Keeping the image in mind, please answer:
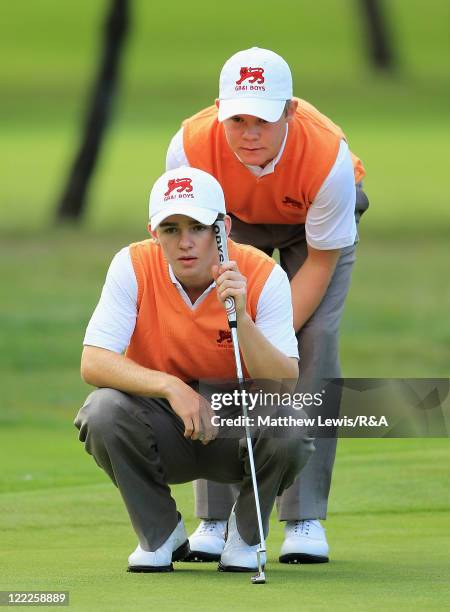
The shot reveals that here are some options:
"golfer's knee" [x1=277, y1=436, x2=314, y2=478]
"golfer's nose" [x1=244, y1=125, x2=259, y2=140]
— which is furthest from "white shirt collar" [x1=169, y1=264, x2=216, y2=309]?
"golfer's nose" [x1=244, y1=125, x2=259, y2=140]

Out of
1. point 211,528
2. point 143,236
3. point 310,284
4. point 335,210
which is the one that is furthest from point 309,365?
point 143,236

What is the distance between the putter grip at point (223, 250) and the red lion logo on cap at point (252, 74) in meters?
0.72

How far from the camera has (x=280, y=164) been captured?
222 inches

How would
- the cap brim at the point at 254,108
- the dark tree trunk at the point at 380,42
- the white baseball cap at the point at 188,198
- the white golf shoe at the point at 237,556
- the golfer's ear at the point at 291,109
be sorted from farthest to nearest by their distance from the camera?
the dark tree trunk at the point at 380,42 < the golfer's ear at the point at 291,109 < the cap brim at the point at 254,108 < the white golf shoe at the point at 237,556 < the white baseball cap at the point at 188,198

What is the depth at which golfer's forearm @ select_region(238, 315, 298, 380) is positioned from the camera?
496cm

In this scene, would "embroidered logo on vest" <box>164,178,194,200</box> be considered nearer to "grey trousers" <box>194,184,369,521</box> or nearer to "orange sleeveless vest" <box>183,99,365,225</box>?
"orange sleeveless vest" <box>183,99,365,225</box>

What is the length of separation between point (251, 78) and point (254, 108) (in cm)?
19

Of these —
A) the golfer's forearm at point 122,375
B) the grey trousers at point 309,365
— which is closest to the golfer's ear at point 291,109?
the grey trousers at point 309,365

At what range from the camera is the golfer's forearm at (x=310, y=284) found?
5781mm

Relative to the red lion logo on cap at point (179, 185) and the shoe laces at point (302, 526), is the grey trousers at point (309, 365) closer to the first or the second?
the shoe laces at point (302, 526)

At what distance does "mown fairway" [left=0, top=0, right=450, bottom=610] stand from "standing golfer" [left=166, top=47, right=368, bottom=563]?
0.73 feet

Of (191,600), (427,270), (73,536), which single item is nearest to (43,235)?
(427,270)

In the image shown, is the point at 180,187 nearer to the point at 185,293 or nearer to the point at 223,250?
the point at 223,250

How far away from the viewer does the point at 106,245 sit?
802 inches
